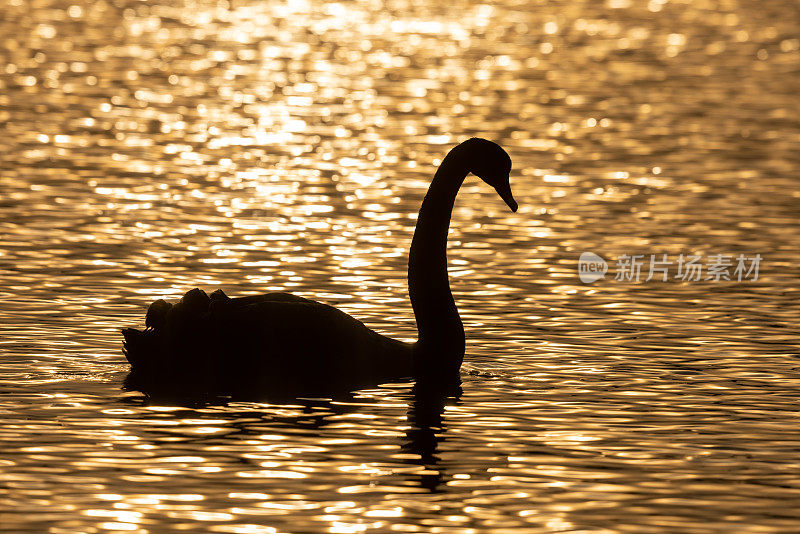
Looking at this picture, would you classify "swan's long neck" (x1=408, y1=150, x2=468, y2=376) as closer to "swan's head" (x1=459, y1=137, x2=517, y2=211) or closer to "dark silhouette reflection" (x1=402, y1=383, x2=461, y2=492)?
"swan's head" (x1=459, y1=137, x2=517, y2=211)

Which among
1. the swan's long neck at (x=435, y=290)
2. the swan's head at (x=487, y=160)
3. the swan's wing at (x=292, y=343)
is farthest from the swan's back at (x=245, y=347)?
the swan's head at (x=487, y=160)

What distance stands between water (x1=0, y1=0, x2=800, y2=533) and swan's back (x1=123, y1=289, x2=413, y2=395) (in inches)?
17.0

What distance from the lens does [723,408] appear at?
14.3m

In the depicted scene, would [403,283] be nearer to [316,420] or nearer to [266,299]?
[266,299]

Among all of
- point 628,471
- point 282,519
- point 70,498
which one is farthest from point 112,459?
point 628,471

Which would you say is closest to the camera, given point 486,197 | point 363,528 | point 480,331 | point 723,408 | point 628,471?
point 363,528

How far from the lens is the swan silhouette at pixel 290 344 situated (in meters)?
14.4

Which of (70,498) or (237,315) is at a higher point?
(237,315)

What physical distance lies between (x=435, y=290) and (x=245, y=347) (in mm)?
1841

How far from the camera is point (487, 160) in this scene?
15461 millimetres

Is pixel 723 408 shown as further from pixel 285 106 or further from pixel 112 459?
pixel 285 106

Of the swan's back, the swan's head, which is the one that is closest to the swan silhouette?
the swan's back

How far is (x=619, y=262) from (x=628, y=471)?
938 cm

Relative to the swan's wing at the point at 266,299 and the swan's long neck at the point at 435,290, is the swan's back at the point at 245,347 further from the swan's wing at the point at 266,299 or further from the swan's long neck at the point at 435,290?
the swan's long neck at the point at 435,290
